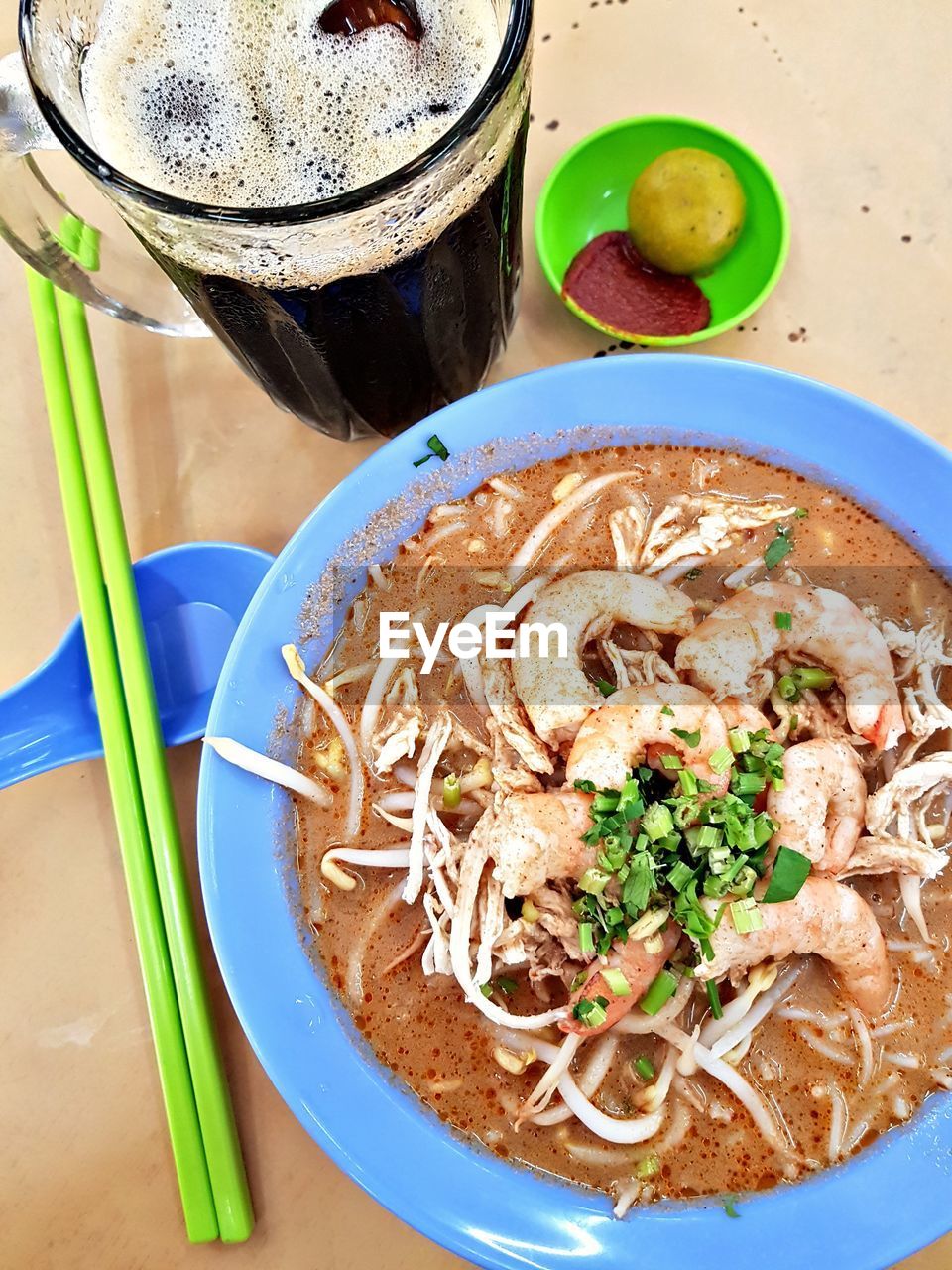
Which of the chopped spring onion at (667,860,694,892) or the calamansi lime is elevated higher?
the calamansi lime

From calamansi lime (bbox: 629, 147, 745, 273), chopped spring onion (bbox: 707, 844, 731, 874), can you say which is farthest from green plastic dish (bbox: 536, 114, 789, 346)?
chopped spring onion (bbox: 707, 844, 731, 874)

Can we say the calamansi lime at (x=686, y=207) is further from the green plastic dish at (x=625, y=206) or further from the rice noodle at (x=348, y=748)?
the rice noodle at (x=348, y=748)

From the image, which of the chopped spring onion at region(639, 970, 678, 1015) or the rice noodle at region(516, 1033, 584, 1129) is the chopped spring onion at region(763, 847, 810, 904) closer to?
the chopped spring onion at region(639, 970, 678, 1015)

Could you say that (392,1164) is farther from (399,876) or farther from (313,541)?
(313,541)

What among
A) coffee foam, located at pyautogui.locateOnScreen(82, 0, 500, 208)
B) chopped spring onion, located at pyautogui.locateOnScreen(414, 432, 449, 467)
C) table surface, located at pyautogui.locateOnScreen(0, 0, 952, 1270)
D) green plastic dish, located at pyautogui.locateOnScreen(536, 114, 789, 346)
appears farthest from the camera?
green plastic dish, located at pyautogui.locateOnScreen(536, 114, 789, 346)

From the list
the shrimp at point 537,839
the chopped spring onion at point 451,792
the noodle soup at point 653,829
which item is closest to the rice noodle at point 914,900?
the noodle soup at point 653,829

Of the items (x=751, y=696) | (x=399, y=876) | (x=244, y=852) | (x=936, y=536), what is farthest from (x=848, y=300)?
(x=244, y=852)
